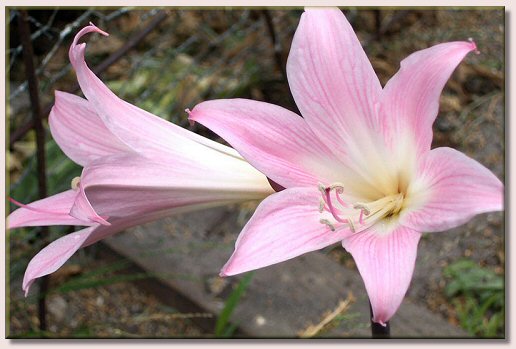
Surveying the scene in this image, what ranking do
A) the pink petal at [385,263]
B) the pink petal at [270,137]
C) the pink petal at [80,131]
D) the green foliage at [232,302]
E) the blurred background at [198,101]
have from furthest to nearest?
the blurred background at [198,101] < the green foliage at [232,302] < the pink petal at [80,131] < the pink petal at [270,137] < the pink petal at [385,263]

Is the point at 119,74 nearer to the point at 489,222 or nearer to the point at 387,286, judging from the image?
the point at 489,222

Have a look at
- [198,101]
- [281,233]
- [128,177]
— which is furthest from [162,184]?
[198,101]

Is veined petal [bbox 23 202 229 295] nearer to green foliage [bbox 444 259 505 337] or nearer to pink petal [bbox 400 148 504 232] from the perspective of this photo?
pink petal [bbox 400 148 504 232]

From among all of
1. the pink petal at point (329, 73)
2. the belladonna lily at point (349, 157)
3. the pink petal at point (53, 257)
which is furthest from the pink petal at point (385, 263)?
the pink petal at point (53, 257)

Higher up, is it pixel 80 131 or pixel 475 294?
pixel 80 131

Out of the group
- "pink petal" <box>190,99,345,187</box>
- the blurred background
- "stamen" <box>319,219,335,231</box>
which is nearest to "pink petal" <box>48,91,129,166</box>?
"pink petal" <box>190,99,345,187</box>

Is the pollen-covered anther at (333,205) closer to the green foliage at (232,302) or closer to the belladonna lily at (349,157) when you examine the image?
the belladonna lily at (349,157)

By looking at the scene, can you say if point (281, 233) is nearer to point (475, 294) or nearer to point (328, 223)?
point (328, 223)
